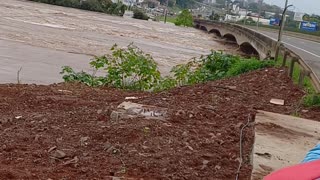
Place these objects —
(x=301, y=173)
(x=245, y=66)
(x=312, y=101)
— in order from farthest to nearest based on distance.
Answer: (x=245, y=66), (x=312, y=101), (x=301, y=173)

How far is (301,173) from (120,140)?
3187mm

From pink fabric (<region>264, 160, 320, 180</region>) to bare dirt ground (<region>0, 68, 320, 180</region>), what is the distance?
87.0 inches

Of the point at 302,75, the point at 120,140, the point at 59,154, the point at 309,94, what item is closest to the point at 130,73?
the point at 302,75

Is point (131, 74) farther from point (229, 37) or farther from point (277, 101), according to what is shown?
point (229, 37)

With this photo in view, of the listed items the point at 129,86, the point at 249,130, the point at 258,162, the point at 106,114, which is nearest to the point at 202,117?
the point at 249,130

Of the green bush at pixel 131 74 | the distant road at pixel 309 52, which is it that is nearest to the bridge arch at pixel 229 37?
the distant road at pixel 309 52

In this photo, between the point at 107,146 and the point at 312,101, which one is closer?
the point at 107,146

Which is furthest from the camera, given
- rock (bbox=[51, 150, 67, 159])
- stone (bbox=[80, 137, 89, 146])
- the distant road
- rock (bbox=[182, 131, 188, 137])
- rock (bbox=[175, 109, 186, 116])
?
the distant road

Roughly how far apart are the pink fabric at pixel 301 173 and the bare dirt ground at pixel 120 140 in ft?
7.25

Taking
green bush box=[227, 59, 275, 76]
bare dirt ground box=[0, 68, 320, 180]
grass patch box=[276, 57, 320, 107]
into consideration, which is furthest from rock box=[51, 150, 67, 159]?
green bush box=[227, 59, 275, 76]

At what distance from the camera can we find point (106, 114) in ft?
19.7

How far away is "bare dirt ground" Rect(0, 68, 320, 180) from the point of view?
421 cm

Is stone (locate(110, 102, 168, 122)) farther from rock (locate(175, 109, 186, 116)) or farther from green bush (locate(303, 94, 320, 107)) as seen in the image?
green bush (locate(303, 94, 320, 107))

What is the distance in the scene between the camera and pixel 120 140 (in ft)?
16.1
